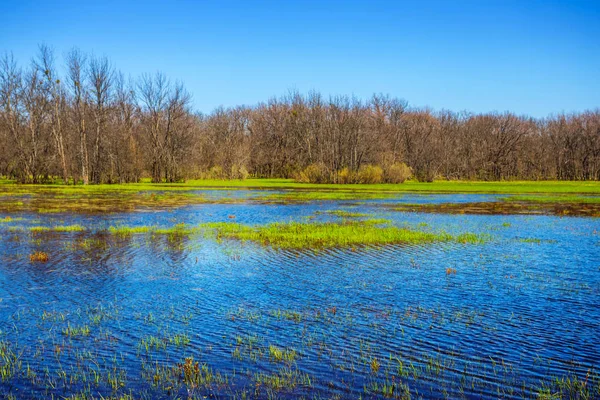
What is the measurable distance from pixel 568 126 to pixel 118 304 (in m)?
127

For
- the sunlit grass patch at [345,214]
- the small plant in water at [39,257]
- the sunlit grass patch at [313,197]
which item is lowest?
the small plant in water at [39,257]

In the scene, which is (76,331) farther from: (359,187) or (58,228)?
(359,187)

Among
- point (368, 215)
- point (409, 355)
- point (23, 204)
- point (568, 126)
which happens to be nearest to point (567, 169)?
point (568, 126)

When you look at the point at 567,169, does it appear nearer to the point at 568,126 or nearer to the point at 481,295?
the point at 568,126

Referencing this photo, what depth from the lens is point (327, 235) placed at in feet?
81.5

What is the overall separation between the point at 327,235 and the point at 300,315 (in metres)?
12.7

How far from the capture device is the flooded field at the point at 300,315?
28.2 feet

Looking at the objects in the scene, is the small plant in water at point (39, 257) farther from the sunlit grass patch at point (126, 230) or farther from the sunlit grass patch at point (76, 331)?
the sunlit grass patch at point (76, 331)

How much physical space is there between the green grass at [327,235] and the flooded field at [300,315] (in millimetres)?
145

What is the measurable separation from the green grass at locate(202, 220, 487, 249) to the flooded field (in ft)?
0.48

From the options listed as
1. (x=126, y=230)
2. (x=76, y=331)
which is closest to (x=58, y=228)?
(x=126, y=230)

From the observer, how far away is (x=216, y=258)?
19391mm

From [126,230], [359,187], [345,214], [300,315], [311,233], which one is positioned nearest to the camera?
[300,315]

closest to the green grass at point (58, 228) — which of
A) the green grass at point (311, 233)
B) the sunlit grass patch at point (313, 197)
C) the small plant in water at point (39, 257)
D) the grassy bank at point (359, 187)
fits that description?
the green grass at point (311, 233)
